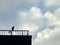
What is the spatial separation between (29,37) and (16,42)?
7.98 feet

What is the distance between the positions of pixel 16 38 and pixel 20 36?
763 mm

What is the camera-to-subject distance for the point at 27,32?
322ft

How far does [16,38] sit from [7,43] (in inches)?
69.1

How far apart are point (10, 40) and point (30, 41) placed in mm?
3479

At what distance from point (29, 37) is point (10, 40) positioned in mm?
3330

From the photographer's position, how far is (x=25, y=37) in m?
98.2

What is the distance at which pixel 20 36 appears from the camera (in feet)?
321

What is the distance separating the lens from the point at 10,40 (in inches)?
3846

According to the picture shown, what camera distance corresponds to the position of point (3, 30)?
3846 inches

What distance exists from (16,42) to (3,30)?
3012mm

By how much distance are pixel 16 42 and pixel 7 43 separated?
154 centimetres

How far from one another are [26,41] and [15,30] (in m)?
2.70

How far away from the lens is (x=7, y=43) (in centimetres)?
9762

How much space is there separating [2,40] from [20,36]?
124 inches
